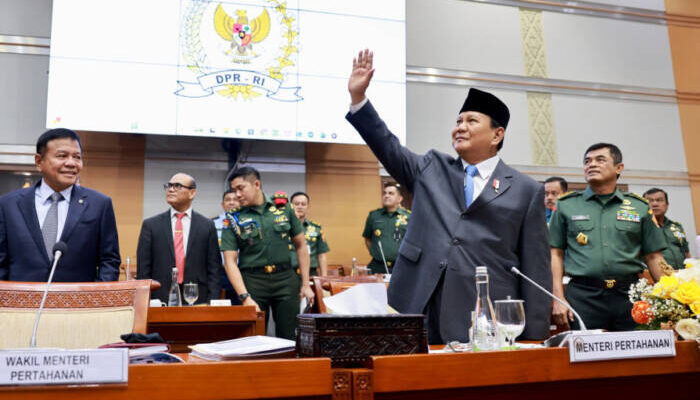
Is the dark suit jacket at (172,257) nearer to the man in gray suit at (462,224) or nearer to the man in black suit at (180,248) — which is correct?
the man in black suit at (180,248)

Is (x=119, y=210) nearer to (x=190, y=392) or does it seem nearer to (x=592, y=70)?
(x=190, y=392)

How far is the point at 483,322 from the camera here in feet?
4.32

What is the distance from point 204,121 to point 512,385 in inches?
183

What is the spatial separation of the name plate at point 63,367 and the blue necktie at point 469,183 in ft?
4.29

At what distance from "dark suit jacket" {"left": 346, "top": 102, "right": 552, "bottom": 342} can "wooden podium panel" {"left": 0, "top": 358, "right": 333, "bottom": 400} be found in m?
0.90

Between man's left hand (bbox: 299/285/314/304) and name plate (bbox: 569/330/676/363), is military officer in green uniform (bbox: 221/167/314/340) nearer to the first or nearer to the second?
man's left hand (bbox: 299/285/314/304)

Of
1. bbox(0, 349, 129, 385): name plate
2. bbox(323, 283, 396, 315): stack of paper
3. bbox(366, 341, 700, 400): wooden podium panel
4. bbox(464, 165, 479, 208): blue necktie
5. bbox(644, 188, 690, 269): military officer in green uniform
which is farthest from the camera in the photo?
bbox(644, 188, 690, 269): military officer in green uniform

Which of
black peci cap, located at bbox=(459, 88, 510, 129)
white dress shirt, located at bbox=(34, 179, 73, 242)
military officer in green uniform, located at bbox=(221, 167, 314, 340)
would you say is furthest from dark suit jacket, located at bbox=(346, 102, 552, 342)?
military officer in green uniform, located at bbox=(221, 167, 314, 340)

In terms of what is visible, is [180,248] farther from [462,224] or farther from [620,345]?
[620,345]

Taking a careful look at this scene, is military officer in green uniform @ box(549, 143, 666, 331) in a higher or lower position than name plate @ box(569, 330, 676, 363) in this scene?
higher

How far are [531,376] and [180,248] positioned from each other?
9.56 feet

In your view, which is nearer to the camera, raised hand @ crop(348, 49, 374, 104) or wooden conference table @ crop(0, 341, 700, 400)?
wooden conference table @ crop(0, 341, 700, 400)

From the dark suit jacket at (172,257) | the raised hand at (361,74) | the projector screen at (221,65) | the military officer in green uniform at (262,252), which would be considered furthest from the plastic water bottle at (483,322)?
the projector screen at (221,65)

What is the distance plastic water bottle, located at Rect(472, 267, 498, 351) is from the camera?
1267 mm
